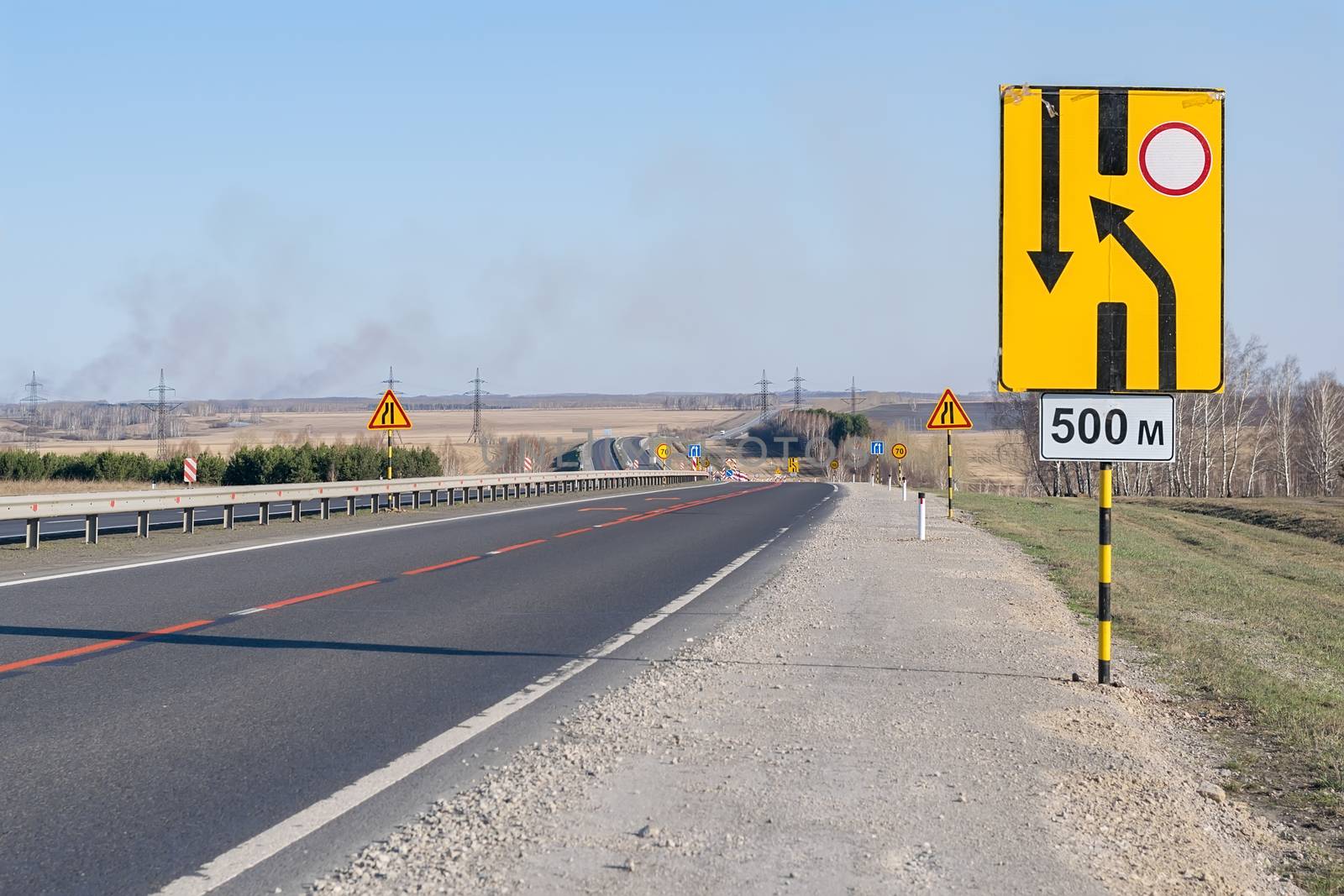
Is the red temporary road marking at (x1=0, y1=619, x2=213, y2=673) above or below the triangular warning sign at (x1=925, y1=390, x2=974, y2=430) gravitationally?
below

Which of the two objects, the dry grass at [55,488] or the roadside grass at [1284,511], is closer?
the dry grass at [55,488]

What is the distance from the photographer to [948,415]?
29.0m

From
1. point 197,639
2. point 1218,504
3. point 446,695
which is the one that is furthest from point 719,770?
point 1218,504

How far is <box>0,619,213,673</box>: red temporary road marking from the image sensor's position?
9078 mm

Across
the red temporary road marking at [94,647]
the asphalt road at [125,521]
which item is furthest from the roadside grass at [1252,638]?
the asphalt road at [125,521]

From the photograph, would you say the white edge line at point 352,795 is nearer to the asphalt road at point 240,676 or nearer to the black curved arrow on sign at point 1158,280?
the asphalt road at point 240,676

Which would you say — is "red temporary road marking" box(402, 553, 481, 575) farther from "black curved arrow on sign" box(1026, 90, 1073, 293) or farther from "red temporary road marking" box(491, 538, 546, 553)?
"black curved arrow on sign" box(1026, 90, 1073, 293)

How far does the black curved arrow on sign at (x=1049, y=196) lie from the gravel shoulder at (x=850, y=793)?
2.97 m

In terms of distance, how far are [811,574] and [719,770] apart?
10.6 meters

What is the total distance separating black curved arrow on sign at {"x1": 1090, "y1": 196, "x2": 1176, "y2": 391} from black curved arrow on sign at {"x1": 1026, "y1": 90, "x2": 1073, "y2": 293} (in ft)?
1.01

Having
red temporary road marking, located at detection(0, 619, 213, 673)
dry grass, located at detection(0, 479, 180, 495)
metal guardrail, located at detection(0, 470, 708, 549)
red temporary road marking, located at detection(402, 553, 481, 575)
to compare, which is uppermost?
metal guardrail, located at detection(0, 470, 708, 549)

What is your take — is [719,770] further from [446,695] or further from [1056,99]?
[1056,99]

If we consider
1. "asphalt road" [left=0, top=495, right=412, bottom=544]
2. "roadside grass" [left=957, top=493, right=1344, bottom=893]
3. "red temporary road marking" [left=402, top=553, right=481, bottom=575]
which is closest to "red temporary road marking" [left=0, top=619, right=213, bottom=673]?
"red temporary road marking" [left=402, top=553, right=481, bottom=575]

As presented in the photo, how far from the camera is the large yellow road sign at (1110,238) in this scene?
321 inches
